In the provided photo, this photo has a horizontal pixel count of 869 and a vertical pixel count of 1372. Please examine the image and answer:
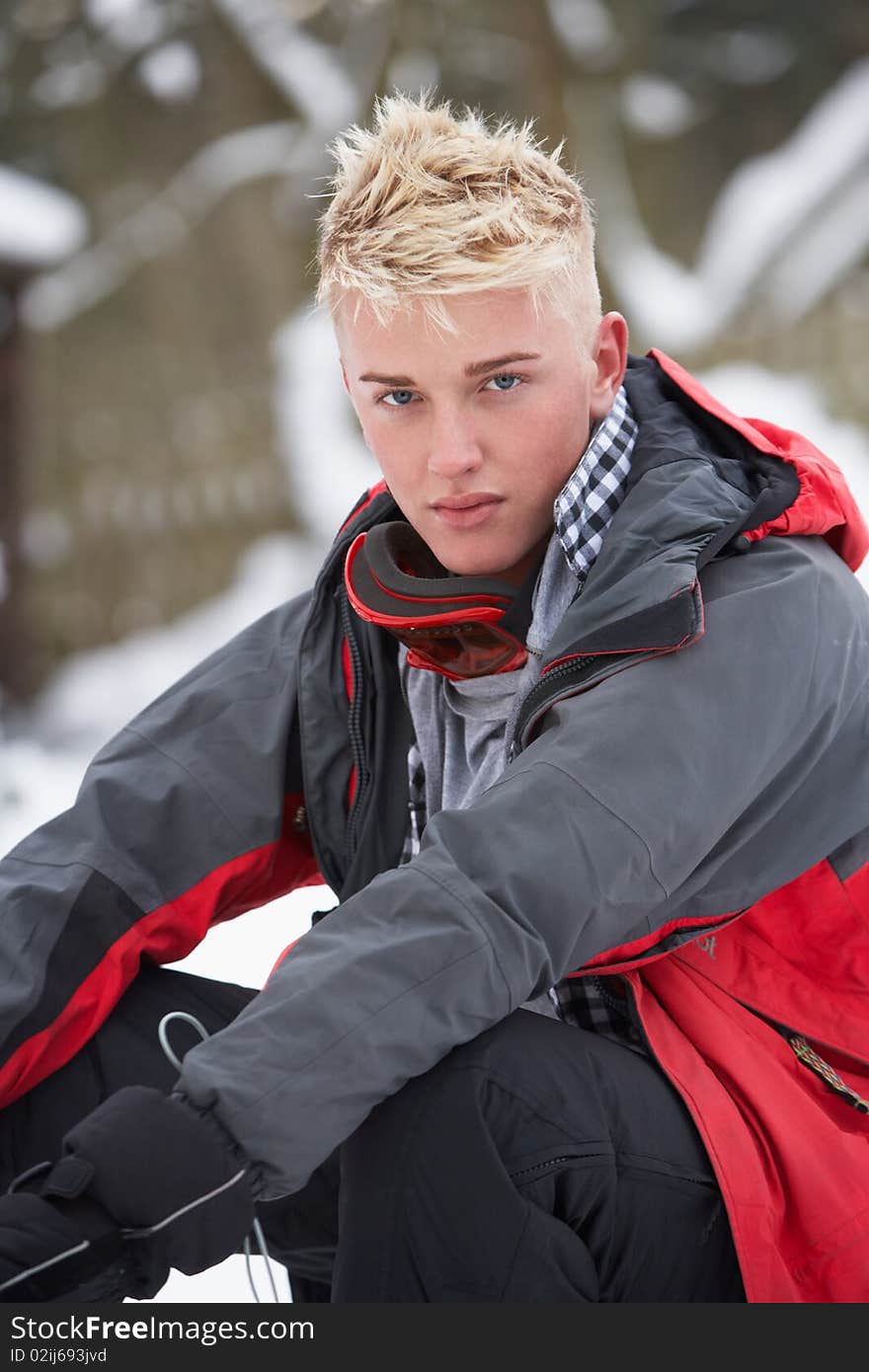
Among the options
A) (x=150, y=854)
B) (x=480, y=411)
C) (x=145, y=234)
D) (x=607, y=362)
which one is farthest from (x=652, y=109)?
(x=150, y=854)

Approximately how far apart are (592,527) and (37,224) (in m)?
3.85

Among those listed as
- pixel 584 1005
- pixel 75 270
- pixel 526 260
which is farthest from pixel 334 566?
pixel 75 270

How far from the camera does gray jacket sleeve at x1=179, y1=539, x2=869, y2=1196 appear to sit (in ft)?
3.80

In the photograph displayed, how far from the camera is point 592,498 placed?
1.46 meters

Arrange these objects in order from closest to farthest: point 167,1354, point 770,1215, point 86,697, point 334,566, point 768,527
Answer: point 167,1354 < point 770,1215 < point 768,527 < point 334,566 < point 86,697

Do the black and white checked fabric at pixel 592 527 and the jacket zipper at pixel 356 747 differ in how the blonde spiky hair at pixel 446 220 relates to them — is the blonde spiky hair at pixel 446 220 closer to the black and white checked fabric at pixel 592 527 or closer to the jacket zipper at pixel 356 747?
the black and white checked fabric at pixel 592 527

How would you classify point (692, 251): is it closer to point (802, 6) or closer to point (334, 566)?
point (802, 6)

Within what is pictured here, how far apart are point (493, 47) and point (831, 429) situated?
1.61m

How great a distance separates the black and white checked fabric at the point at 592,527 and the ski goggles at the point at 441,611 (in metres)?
0.08

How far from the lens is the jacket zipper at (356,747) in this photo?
162cm

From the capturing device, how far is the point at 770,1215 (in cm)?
129

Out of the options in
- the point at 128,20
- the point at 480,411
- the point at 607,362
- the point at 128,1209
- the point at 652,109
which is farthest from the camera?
the point at 652,109

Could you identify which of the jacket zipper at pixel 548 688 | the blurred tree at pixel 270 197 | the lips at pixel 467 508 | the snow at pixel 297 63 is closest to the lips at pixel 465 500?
the lips at pixel 467 508

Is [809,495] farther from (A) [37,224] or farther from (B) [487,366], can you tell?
(A) [37,224]
